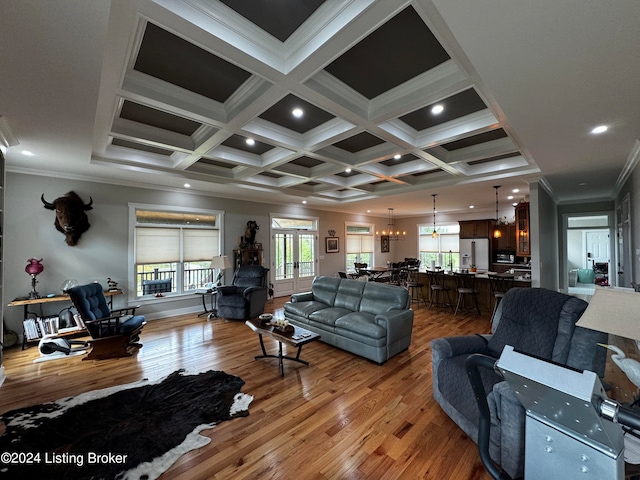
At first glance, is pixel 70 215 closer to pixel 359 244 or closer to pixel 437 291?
pixel 437 291

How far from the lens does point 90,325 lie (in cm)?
358

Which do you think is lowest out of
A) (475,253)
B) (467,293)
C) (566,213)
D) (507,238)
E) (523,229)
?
(467,293)

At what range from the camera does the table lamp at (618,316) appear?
121cm

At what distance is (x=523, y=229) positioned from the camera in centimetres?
604

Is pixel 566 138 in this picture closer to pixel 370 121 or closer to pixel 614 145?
pixel 614 145

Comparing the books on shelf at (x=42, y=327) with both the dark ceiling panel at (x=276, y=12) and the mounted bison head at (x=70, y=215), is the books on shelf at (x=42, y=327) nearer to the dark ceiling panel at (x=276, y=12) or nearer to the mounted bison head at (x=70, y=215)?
the mounted bison head at (x=70, y=215)

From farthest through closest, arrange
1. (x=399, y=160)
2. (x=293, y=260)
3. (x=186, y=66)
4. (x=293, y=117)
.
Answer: (x=293, y=260)
(x=399, y=160)
(x=293, y=117)
(x=186, y=66)

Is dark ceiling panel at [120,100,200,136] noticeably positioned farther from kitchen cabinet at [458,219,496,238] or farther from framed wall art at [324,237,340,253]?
kitchen cabinet at [458,219,496,238]

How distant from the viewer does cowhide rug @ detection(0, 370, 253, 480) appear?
73.5 inches

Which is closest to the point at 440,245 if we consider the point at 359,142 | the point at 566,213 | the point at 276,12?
the point at 566,213

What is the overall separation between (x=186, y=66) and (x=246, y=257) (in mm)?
4927

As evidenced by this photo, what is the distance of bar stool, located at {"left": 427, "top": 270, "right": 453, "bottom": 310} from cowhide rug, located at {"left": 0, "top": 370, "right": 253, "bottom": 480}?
5.01m

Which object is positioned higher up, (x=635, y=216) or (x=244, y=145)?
(x=244, y=145)

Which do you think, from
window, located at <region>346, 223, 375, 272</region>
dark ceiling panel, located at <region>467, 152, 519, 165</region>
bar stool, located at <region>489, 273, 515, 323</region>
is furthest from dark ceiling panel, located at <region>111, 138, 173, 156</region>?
window, located at <region>346, 223, 375, 272</region>
